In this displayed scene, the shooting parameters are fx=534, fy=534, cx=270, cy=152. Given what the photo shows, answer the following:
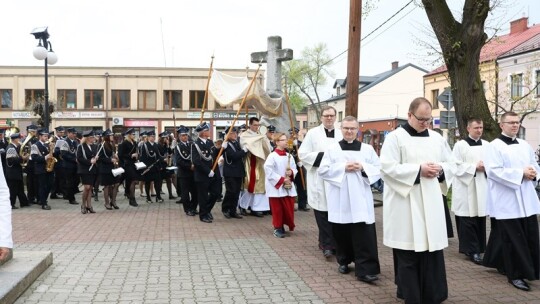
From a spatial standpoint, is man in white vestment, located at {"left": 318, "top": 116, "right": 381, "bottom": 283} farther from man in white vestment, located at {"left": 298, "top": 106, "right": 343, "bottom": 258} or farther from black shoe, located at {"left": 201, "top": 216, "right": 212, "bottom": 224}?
black shoe, located at {"left": 201, "top": 216, "right": 212, "bottom": 224}

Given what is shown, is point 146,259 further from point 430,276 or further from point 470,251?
point 470,251

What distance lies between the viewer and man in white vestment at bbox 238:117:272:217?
11.8 m

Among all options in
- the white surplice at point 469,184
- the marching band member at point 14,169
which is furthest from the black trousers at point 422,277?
the marching band member at point 14,169

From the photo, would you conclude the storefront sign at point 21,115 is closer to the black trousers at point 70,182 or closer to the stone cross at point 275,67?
the black trousers at point 70,182

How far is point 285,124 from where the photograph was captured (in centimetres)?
1666

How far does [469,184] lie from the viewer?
25.1ft

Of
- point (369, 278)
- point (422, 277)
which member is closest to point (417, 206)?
point (422, 277)

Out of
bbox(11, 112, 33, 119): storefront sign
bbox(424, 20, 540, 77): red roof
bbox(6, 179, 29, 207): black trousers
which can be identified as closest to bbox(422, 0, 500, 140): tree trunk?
bbox(6, 179, 29, 207): black trousers

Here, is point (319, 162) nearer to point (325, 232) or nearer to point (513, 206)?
point (325, 232)

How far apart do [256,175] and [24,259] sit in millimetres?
6242

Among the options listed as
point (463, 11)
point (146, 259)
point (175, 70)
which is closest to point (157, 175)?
point (146, 259)

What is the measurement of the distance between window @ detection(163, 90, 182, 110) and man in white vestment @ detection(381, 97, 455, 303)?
44251mm

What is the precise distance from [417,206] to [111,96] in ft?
148

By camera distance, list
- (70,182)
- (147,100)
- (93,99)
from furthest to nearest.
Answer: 1. (147,100)
2. (93,99)
3. (70,182)
